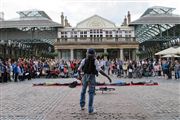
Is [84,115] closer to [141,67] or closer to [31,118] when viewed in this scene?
[31,118]

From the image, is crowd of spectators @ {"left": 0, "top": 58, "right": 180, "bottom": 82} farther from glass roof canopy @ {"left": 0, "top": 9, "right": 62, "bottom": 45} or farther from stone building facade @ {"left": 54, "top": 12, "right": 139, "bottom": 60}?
glass roof canopy @ {"left": 0, "top": 9, "right": 62, "bottom": 45}

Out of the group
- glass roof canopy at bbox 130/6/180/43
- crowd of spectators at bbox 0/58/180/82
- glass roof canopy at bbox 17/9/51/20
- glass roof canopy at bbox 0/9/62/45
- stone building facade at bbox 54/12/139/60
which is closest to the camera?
crowd of spectators at bbox 0/58/180/82

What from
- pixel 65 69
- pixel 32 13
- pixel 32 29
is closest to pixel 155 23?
pixel 32 29

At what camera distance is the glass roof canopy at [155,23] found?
79438mm

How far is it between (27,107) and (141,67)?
24937 millimetres

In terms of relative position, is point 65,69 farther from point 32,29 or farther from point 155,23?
A: point 32,29

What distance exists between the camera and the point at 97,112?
11.1 metres

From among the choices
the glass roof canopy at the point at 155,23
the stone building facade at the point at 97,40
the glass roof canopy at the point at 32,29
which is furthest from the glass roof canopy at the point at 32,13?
the glass roof canopy at the point at 155,23

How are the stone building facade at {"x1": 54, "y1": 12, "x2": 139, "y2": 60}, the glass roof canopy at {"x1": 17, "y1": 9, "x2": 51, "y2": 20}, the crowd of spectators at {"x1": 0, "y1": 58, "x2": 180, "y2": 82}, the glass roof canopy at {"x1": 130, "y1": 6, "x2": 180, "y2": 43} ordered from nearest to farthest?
the crowd of spectators at {"x1": 0, "y1": 58, "x2": 180, "y2": 82} → the glass roof canopy at {"x1": 130, "y1": 6, "x2": 180, "y2": 43} → the stone building facade at {"x1": 54, "y1": 12, "x2": 139, "y2": 60} → the glass roof canopy at {"x1": 17, "y1": 9, "x2": 51, "y2": 20}

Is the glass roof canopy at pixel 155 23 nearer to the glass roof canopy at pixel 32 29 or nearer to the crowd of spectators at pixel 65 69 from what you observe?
the glass roof canopy at pixel 32 29

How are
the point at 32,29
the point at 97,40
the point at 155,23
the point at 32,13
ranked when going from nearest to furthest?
1. the point at 155,23
2. the point at 32,29
3. the point at 97,40
4. the point at 32,13

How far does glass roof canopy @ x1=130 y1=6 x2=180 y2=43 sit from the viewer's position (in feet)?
261

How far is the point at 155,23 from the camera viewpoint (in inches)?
3083

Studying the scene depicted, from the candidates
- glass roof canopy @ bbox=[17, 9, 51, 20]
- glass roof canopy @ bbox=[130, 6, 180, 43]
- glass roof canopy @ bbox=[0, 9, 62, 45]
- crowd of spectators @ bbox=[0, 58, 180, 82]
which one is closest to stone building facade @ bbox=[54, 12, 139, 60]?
glass roof canopy @ bbox=[0, 9, 62, 45]
